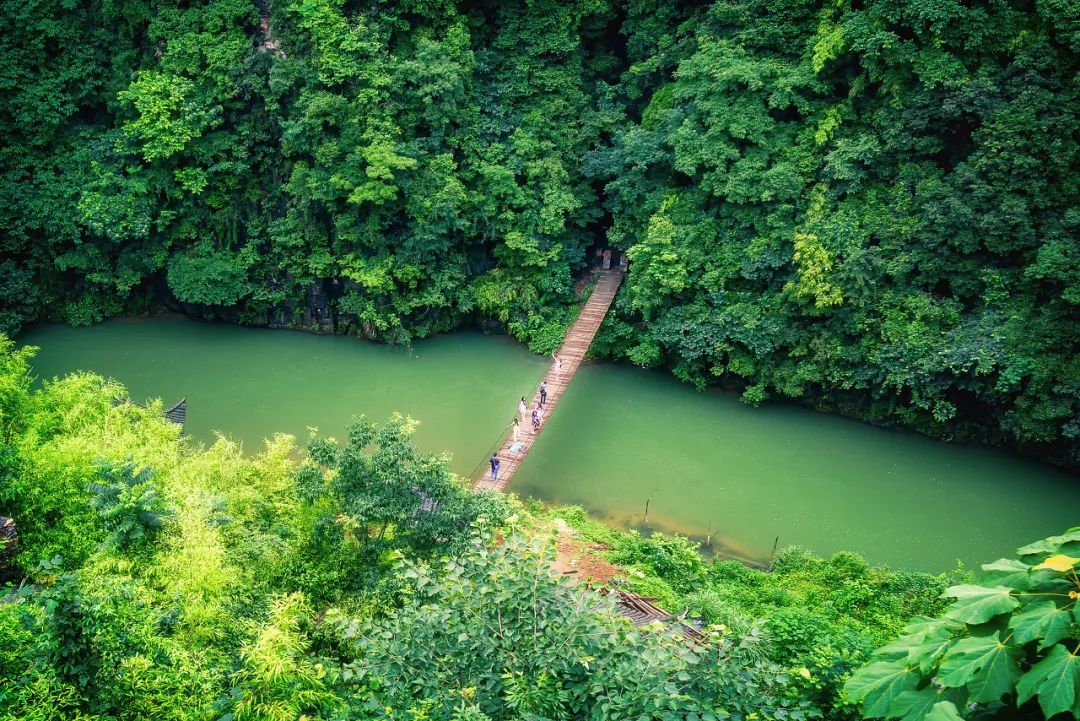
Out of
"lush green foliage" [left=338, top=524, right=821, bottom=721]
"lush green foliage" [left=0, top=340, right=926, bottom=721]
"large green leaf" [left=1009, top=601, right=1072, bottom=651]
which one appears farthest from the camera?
"lush green foliage" [left=0, top=340, right=926, bottom=721]

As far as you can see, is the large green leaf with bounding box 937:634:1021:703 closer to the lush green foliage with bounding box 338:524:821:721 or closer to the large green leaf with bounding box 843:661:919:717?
the large green leaf with bounding box 843:661:919:717

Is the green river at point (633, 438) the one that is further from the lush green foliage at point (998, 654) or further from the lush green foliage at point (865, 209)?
the lush green foliage at point (998, 654)

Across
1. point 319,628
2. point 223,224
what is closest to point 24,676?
point 319,628

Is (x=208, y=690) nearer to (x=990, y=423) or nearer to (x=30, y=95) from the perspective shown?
(x=990, y=423)

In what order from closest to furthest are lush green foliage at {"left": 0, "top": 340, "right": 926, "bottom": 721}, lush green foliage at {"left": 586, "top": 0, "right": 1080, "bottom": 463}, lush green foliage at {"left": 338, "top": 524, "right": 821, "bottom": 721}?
1. lush green foliage at {"left": 338, "top": 524, "right": 821, "bottom": 721}
2. lush green foliage at {"left": 0, "top": 340, "right": 926, "bottom": 721}
3. lush green foliage at {"left": 586, "top": 0, "right": 1080, "bottom": 463}

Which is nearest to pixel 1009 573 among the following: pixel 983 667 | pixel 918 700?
pixel 983 667

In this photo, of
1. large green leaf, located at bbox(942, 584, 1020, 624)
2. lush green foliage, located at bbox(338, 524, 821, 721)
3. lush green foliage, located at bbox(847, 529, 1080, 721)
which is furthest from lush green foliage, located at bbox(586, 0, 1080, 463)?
large green leaf, located at bbox(942, 584, 1020, 624)

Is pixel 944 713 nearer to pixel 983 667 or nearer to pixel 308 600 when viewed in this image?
pixel 983 667
